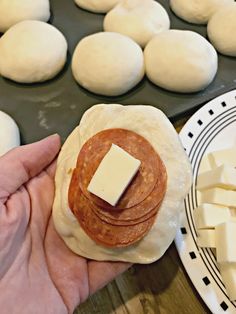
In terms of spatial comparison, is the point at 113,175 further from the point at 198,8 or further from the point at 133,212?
the point at 198,8

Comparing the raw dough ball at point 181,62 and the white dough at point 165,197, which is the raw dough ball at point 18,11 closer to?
the raw dough ball at point 181,62

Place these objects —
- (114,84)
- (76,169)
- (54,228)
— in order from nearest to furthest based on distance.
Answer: (76,169)
(54,228)
(114,84)

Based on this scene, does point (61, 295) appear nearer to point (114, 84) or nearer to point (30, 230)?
point (30, 230)

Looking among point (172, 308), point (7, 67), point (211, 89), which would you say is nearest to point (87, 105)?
point (7, 67)

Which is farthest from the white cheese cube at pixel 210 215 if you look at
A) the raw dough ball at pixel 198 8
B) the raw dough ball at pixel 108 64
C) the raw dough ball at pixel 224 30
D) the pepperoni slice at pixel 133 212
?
the raw dough ball at pixel 198 8

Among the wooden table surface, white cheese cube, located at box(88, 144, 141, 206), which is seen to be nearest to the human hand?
the wooden table surface

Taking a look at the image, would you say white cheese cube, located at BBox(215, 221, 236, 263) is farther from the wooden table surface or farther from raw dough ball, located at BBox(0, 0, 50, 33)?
raw dough ball, located at BBox(0, 0, 50, 33)
